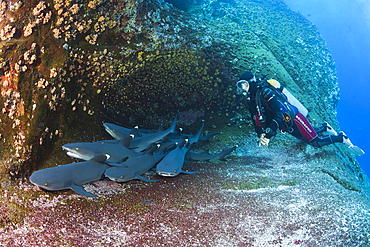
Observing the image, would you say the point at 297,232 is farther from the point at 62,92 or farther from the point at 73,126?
the point at 62,92

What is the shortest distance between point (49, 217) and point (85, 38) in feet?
10.8

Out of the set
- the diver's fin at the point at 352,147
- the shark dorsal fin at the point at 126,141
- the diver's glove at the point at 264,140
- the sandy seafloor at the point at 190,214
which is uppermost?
the diver's fin at the point at 352,147

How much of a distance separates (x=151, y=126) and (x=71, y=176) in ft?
8.43

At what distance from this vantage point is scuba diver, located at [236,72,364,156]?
448cm

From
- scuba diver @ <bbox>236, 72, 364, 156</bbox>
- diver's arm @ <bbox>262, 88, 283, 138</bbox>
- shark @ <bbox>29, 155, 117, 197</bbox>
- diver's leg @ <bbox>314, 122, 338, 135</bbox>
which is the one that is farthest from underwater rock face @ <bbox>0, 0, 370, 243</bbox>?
diver's arm @ <bbox>262, 88, 283, 138</bbox>

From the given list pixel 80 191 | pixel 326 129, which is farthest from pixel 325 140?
pixel 80 191

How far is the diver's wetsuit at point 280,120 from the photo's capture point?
4.47 metres

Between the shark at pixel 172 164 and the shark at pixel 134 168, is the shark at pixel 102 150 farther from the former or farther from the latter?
the shark at pixel 172 164

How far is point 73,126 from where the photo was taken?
3.46 metres

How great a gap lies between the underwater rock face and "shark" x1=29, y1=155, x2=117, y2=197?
0.13 m

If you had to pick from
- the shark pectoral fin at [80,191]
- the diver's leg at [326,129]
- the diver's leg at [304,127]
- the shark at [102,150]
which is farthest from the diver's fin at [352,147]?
the shark pectoral fin at [80,191]

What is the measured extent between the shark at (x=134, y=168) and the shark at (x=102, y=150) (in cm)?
14

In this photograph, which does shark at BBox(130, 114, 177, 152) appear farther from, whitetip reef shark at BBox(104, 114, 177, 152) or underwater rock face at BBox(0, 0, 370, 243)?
underwater rock face at BBox(0, 0, 370, 243)

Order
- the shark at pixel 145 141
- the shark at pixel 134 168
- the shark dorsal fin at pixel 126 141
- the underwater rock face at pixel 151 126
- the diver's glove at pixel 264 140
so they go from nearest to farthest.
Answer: the underwater rock face at pixel 151 126, the shark at pixel 134 168, the shark dorsal fin at pixel 126 141, the shark at pixel 145 141, the diver's glove at pixel 264 140
